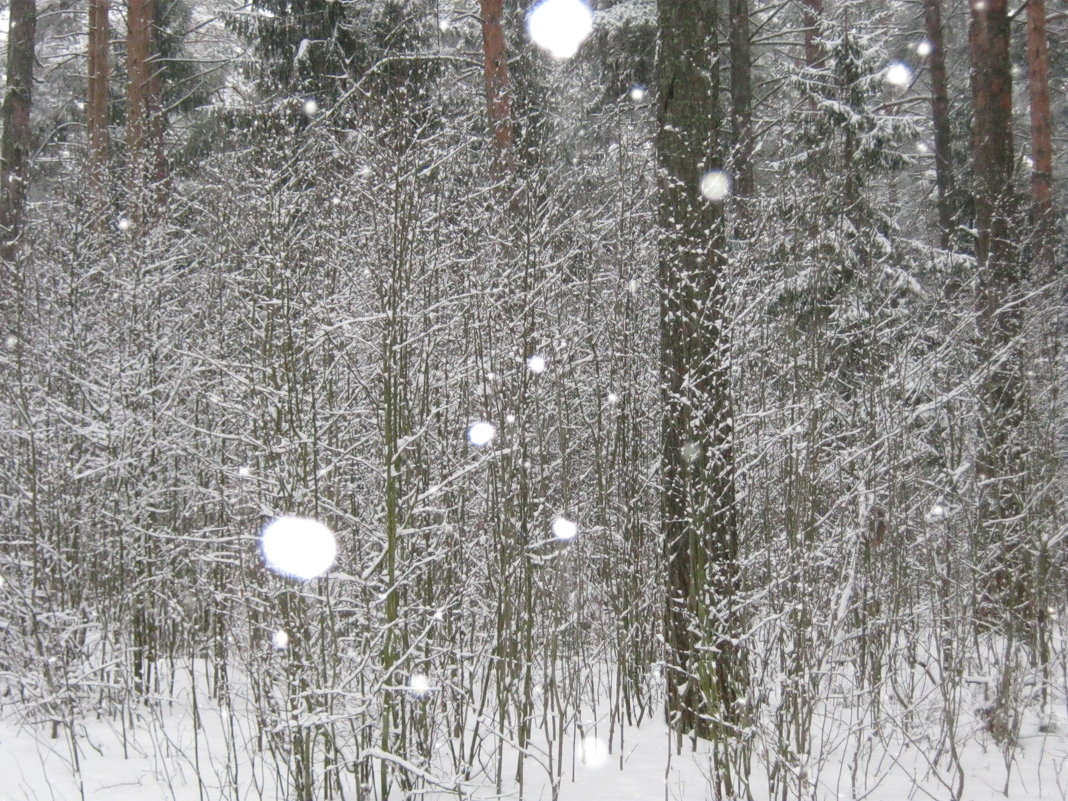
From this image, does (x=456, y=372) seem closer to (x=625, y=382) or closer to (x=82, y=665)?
(x=625, y=382)

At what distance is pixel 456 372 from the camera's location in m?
4.91

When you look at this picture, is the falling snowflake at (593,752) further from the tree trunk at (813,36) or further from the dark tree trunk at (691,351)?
the tree trunk at (813,36)

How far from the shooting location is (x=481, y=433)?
15.9 ft

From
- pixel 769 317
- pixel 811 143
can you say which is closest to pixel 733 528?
pixel 769 317

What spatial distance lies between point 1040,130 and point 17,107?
11.0 meters

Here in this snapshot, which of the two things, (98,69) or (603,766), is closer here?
(603,766)

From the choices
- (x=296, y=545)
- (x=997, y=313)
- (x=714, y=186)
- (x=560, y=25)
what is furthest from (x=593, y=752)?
(x=560, y=25)

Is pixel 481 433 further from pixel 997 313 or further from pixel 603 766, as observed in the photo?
pixel 997 313

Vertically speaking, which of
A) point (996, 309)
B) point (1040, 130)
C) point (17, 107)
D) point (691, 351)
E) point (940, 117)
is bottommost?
point (691, 351)

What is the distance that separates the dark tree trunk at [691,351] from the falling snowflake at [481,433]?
0.97m

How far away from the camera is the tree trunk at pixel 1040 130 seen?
7.21m

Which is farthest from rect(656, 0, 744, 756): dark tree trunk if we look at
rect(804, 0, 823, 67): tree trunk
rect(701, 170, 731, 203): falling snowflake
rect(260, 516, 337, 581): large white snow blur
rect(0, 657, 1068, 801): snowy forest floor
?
rect(804, 0, 823, 67): tree trunk

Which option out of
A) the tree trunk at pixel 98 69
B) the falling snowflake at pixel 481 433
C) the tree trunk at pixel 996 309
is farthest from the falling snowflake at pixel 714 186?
the tree trunk at pixel 98 69

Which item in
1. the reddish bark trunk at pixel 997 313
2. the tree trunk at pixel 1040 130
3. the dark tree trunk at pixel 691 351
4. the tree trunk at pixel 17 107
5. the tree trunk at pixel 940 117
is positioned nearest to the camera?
the dark tree trunk at pixel 691 351
